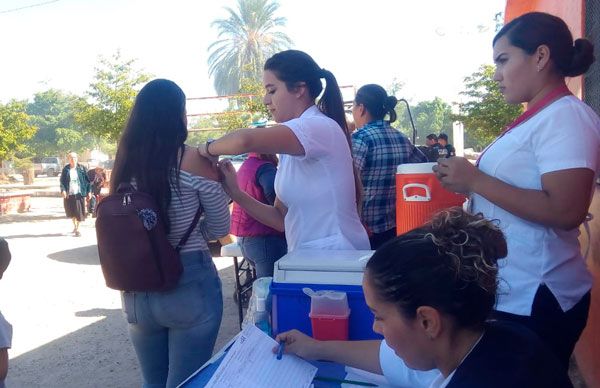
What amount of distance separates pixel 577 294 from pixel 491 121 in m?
12.6

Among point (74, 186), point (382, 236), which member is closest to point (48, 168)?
point (74, 186)

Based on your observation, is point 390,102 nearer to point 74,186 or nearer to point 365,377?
point 365,377

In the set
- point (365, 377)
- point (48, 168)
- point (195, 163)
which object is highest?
point (195, 163)

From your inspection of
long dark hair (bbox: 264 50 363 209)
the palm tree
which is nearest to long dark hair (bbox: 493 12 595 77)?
long dark hair (bbox: 264 50 363 209)

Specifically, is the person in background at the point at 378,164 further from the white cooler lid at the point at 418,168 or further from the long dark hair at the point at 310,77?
the long dark hair at the point at 310,77

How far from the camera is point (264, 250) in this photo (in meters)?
3.50

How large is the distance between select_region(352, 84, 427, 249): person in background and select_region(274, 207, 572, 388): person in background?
2380 mm

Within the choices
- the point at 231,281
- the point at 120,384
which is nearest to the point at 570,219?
the point at 120,384

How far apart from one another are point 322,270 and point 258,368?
360 millimetres

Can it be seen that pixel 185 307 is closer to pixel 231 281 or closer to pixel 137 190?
pixel 137 190

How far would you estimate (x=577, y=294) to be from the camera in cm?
143

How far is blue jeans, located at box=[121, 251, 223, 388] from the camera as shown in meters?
1.88

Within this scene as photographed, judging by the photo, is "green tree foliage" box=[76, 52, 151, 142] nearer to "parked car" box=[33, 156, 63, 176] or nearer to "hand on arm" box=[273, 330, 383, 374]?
"hand on arm" box=[273, 330, 383, 374]

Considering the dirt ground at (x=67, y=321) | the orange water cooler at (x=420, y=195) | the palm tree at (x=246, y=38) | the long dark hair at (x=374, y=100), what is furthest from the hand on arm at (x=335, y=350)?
the palm tree at (x=246, y=38)
